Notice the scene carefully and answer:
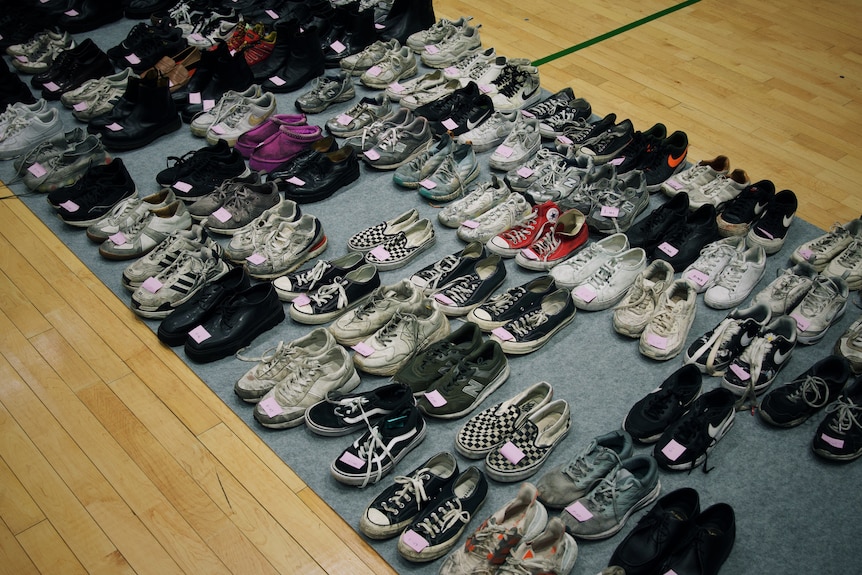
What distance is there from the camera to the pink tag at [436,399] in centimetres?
292

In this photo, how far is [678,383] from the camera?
9.55 ft

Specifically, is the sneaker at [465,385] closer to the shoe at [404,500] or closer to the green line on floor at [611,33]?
the shoe at [404,500]

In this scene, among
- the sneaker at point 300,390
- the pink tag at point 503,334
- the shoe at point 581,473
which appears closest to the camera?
the shoe at point 581,473

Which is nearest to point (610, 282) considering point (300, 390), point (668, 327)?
point (668, 327)

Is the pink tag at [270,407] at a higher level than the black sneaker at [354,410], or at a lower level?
lower

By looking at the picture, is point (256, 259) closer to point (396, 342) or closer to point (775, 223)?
point (396, 342)

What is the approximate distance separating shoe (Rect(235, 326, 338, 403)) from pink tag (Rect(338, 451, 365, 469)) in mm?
405

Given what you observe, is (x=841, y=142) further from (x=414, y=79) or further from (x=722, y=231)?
(x=414, y=79)

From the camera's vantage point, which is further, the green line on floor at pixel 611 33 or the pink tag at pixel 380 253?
the green line on floor at pixel 611 33

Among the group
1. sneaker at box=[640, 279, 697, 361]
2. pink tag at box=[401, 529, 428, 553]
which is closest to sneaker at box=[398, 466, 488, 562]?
pink tag at box=[401, 529, 428, 553]

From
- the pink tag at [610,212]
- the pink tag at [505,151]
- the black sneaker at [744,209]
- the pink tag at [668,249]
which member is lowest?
the pink tag at [505,151]

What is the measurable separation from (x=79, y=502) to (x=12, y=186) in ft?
7.18

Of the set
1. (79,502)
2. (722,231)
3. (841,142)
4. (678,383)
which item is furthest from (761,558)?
(841,142)

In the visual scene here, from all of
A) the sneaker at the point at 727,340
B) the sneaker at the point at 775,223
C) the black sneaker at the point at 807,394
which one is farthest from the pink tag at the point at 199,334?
the sneaker at the point at 775,223
